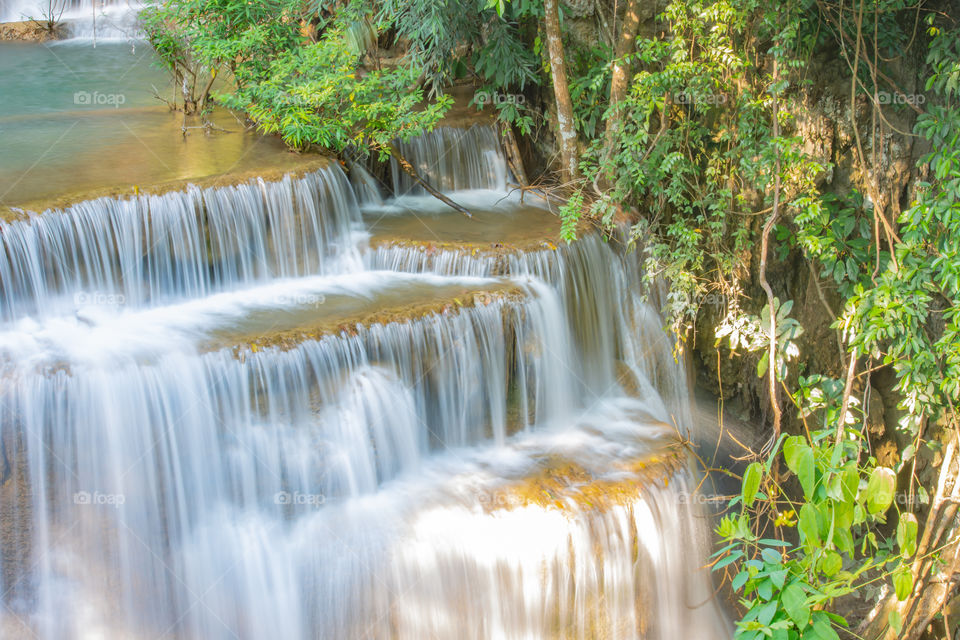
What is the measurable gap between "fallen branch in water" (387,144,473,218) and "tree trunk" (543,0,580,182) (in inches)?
42.8

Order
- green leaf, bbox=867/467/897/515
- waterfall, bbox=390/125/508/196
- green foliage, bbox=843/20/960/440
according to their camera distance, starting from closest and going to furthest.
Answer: green leaf, bbox=867/467/897/515 → green foliage, bbox=843/20/960/440 → waterfall, bbox=390/125/508/196

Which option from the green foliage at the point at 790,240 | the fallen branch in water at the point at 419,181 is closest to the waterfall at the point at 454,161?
the fallen branch in water at the point at 419,181

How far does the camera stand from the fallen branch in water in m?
8.35

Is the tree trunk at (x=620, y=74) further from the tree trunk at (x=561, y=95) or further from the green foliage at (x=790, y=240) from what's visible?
the tree trunk at (x=561, y=95)

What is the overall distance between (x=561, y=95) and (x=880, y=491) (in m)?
5.22

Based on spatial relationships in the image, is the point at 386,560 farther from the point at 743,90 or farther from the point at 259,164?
the point at 743,90

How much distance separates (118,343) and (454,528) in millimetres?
2640

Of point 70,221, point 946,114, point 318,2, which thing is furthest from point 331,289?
point 946,114

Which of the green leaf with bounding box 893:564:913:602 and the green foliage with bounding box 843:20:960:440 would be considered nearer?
the green leaf with bounding box 893:564:913:602

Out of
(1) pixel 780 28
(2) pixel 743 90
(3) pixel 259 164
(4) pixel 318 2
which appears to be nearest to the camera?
(1) pixel 780 28

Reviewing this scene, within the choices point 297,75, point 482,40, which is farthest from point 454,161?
point 297,75

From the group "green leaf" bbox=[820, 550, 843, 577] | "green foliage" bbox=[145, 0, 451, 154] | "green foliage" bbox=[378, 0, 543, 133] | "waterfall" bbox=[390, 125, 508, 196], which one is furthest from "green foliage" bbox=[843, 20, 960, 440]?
"waterfall" bbox=[390, 125, 508, 196]

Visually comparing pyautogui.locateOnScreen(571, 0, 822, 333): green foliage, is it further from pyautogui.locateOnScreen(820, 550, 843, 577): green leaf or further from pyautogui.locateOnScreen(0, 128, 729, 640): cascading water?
pyautogui.locateOnScreen(820, 550, 843, 577): green leaf

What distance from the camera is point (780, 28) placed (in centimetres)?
633
